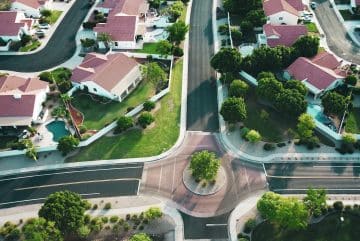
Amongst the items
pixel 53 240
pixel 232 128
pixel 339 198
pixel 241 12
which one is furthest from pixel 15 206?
pixel 241 12

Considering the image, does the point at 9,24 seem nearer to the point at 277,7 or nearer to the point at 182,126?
the point at 182,126

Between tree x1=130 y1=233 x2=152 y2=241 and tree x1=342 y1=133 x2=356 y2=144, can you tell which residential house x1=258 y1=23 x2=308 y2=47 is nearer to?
tree x1=342 y1=133 x2=356 y2=144

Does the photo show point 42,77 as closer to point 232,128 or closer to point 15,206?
point 15,206

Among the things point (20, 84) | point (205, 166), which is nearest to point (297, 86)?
point (205, 166)

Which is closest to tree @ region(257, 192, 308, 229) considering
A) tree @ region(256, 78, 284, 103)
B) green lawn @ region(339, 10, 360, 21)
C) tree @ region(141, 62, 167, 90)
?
tree @ region(256, 78, 284, 103)

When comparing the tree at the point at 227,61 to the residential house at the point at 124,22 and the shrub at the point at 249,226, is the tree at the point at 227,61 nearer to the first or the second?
the residential house at the point at 124,22

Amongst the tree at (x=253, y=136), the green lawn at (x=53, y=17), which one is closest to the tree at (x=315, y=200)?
the tree at (x=253, y=136)

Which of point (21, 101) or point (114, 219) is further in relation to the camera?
point (21, 101)
